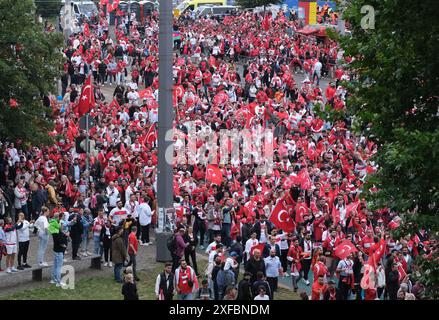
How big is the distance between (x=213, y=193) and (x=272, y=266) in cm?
555

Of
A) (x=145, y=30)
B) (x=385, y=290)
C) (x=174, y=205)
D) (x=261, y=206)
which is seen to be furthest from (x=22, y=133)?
(x=145, y=30)

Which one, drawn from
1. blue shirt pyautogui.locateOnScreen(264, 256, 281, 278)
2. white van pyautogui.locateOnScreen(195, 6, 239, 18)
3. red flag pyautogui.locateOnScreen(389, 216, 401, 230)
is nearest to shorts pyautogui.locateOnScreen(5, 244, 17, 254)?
blue shirt pyautogui.locateOnScreen(264, 256, 281, 278)

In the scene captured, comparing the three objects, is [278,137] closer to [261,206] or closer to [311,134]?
[311,134]

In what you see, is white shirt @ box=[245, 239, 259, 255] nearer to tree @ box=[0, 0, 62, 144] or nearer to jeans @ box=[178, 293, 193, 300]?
jeans @ box=[178, 293, 193, 300]

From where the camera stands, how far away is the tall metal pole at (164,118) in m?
24.0

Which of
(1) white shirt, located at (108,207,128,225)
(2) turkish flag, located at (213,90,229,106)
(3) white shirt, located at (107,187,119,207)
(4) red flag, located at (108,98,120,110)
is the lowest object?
(1) white shirt, located at (108,207,128,225)

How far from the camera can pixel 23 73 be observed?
28.5 m

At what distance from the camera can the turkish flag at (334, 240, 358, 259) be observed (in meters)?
21.6

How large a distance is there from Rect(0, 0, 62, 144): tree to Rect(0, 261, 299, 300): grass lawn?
7.04m

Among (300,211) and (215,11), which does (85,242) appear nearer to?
(300,211)

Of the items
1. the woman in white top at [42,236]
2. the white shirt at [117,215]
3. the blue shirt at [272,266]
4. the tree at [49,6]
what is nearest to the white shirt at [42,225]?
the woman in white top at [42,236]

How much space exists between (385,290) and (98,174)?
35.1 ft

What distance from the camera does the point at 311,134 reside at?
3522cm

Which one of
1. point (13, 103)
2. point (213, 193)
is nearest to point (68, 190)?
point (13, 103)
